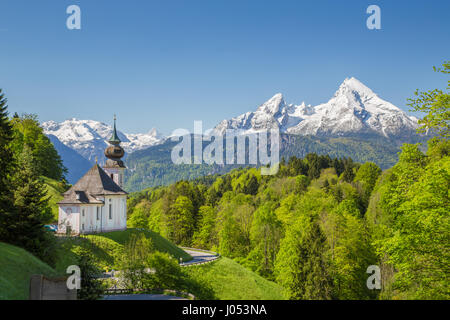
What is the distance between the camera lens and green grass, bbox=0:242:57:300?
20.4m

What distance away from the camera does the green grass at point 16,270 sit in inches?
802

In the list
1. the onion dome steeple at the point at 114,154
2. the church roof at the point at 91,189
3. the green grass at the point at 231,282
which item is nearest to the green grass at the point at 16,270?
the green grass at the point at 231,282

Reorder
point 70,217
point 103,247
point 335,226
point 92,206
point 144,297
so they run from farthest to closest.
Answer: point 92,206 < point 70,217 < point 103,247 < point 335,226 < point 144,297

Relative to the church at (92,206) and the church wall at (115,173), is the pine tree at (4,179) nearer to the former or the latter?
the church at (92,206)

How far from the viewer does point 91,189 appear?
53.6 metres

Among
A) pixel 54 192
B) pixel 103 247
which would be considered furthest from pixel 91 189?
pixel 54 192

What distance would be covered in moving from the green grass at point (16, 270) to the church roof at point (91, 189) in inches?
896

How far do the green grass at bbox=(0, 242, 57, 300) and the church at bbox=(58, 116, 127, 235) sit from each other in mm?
19706

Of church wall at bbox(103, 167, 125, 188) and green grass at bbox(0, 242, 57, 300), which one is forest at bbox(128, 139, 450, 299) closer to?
church wall at bbox(103, 167, 125, 188)

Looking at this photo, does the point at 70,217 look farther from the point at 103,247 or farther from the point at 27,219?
the point at 27,219

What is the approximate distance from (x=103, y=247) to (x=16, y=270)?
866 inches

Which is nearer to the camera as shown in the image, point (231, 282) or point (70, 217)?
point (231, 282)

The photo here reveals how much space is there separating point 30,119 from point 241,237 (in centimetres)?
4938
